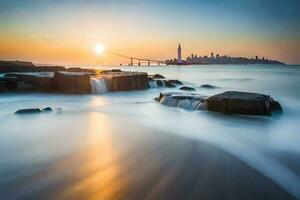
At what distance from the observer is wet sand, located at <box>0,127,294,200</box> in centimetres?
339

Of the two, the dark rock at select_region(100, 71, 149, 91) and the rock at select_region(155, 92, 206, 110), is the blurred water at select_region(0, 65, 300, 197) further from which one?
the dark rock at select_region(100, 71, 149, 91)

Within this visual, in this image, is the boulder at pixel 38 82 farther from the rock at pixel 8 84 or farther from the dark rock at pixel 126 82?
the dark rock at pixel 126 82

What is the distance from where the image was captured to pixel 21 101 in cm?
1434

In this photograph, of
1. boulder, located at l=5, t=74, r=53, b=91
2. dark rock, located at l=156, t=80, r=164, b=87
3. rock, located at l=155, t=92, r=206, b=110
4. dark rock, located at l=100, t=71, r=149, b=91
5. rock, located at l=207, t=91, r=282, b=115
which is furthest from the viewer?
dark rock, located at l=156, t=80, r=164, b=87

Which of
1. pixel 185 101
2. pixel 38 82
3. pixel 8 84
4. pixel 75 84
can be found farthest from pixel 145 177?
pixel 8 84

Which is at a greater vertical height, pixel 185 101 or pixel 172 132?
pixel 185 101

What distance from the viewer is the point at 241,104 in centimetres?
893

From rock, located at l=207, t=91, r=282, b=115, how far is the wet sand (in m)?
3.91

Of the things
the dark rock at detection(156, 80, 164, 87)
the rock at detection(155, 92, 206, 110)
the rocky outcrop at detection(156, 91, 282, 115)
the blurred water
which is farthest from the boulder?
the rocky outcrop at detection(156, 91, 282, 115)

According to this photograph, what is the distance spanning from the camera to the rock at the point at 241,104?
877 cm

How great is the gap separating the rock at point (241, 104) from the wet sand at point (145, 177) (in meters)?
3.91

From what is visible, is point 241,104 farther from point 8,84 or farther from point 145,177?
point 8,84

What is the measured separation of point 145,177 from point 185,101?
7.01 m

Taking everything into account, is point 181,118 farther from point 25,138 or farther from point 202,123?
point 25,138
